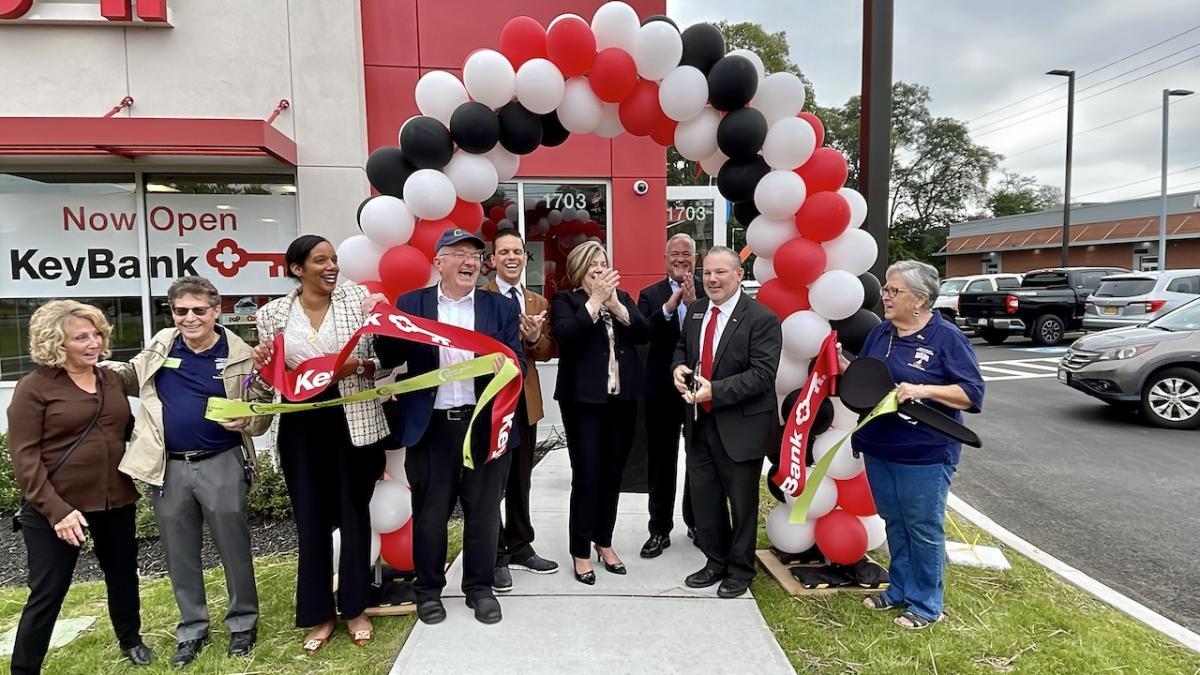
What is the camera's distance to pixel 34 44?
22.2 feet

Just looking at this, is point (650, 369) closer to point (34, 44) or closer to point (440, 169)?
point (440, 169)

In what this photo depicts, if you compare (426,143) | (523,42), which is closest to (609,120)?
(523,42)

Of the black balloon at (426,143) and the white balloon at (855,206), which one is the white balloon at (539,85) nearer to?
the black balloon at (426,143)

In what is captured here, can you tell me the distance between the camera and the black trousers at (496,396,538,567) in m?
3.97

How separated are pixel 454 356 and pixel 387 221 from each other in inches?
37.4

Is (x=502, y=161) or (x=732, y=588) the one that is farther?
(x=502, y=161)

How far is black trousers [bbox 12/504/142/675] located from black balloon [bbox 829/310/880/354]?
383 cm

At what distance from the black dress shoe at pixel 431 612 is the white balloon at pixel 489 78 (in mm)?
2812

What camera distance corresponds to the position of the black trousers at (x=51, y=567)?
2.73 meters

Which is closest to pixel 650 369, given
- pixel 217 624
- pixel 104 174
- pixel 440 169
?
pixel 440 169

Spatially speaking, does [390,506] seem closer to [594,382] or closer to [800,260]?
[594,382]

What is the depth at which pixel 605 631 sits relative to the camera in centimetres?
325

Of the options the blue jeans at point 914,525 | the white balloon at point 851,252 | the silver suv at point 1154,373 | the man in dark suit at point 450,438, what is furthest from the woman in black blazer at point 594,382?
the silver suv at point 1154,373

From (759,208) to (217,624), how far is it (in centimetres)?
381
